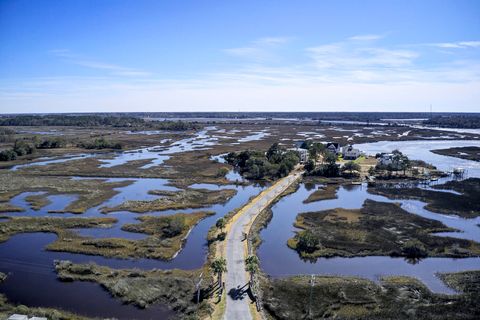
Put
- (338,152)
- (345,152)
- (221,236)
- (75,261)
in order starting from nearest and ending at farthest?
(75,261)
(221,236)
(345,152)
(338,152)

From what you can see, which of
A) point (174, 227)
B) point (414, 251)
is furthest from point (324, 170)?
point (174, 227)

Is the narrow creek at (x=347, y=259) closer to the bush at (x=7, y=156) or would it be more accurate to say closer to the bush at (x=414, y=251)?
the bush at (x=414, y=251)

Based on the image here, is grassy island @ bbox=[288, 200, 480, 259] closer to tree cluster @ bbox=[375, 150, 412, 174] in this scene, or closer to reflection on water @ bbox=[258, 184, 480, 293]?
reflection on water @ bbox=[258, 184, 480, 293]

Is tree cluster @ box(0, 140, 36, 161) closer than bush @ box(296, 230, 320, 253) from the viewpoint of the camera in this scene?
No

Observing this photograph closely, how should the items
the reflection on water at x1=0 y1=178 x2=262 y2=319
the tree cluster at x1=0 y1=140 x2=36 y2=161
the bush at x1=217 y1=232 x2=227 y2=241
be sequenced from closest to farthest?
1. the reflection on water at x1=0 y1=178 x2=262 y2=319
2. the bush at x1=217 y1=232 x2=227 y2=241
3. the tree cluster at x1=0 y1=140 x2=36 y2=161

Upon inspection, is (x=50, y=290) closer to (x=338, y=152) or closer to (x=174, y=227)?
(x=174, y=227)

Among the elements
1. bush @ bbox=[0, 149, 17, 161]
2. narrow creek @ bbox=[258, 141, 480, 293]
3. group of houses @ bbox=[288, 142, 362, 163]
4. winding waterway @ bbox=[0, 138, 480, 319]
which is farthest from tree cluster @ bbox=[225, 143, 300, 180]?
bush @ bbox=[0, 149, 17, 161]

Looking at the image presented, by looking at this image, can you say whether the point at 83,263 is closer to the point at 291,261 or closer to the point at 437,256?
the point at 291,261
